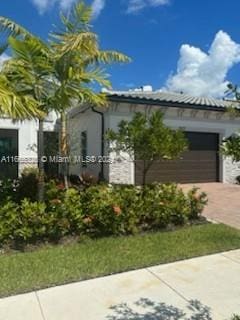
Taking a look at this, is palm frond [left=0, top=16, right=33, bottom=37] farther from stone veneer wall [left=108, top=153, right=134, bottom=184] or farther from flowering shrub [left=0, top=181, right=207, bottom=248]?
stone veneer wall [left=108, top=153, right=134, bottom=184]

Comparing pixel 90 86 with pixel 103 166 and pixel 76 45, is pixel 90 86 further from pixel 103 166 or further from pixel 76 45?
pixel 103 166

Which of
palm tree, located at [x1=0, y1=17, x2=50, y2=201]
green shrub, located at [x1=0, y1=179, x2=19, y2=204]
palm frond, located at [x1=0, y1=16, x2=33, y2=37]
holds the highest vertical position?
palm frond, located at [x1=0, y1=16, x2=33, y2=37]

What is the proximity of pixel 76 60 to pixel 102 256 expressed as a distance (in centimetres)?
493

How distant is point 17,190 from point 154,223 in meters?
3.98

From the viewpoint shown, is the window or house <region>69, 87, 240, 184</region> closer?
house <region>69, 87, 240, 184</region>

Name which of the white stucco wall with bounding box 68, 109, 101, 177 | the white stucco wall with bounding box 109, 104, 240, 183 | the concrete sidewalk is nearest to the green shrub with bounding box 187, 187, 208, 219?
the concrete sidewalk

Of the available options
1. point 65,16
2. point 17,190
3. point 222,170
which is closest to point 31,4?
point 65,16

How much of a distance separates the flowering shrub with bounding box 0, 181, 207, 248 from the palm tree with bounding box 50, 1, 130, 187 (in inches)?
83.7

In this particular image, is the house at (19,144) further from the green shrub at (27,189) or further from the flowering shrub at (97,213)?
the flowering shrub at (97,213)

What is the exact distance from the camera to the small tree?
8.48 m

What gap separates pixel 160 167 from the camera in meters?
15.4

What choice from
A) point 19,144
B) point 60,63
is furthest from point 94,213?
point 19,144

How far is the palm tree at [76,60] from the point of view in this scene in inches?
287

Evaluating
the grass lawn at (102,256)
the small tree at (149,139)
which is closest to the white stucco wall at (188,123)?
the small tree at (149,139)
